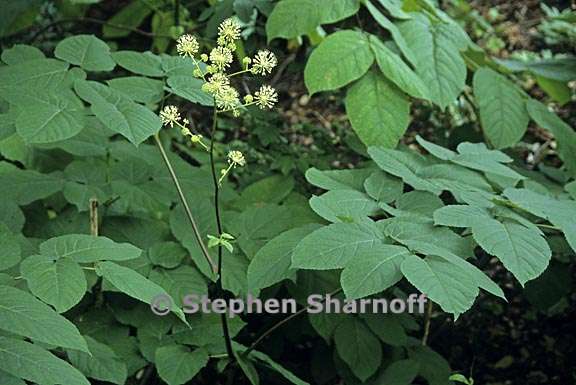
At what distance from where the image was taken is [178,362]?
1771 millimetres

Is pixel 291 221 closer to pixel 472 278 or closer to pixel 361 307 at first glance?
pixel 361 307

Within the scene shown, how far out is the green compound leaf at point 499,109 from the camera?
2.28 metres

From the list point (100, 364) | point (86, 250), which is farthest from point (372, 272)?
point (100, 364)

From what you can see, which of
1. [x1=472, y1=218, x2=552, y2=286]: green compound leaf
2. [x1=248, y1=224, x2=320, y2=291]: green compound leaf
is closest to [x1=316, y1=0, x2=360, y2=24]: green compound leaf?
[x1=248, y1=224, x2=320, y2=291]: green compound leaf

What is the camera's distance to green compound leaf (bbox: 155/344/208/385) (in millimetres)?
1731

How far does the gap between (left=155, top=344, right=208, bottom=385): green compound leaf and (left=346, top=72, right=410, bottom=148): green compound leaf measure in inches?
28.0

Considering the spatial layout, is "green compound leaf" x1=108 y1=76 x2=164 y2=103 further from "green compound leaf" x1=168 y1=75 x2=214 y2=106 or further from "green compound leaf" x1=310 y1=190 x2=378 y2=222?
"green compound leaf" x1=310 y1=190 x2=378 y2=222

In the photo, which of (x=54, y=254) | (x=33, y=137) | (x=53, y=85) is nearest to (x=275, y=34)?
(x=53, y=85)

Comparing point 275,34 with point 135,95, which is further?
point 275,34

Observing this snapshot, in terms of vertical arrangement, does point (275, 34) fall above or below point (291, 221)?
above

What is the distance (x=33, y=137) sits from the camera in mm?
1555

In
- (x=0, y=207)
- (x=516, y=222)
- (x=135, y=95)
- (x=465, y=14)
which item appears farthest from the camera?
(x=465, y=14)

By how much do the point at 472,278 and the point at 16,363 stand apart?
2.71 feet

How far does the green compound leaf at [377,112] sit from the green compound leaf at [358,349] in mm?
501
